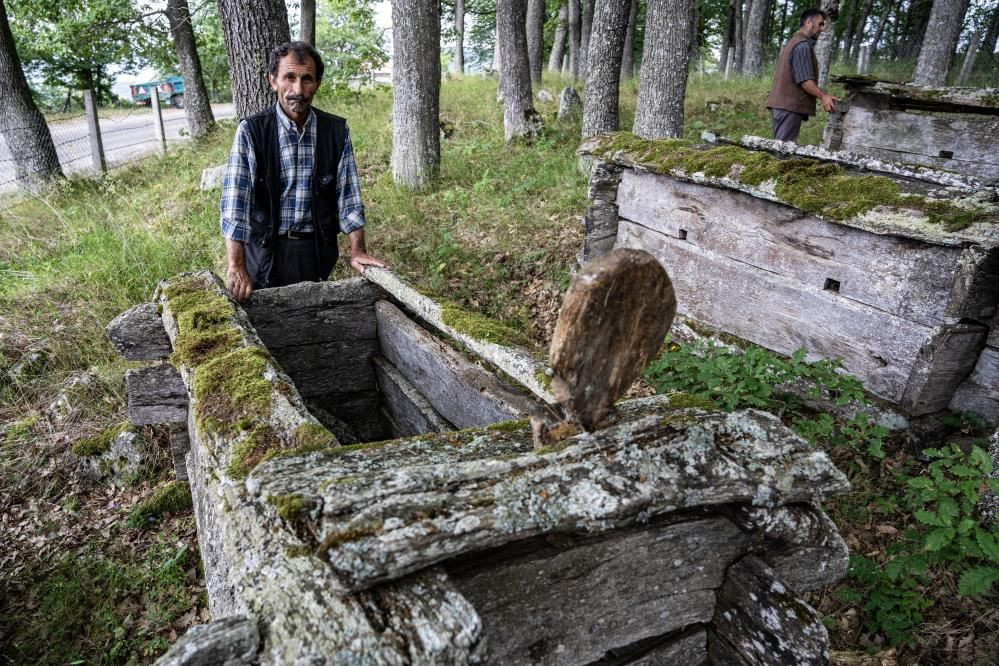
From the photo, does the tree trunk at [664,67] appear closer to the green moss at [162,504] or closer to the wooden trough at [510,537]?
the green moss at [162,504]

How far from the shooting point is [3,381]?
4.82 meters

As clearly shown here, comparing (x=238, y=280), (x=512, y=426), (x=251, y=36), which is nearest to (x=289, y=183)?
(x=238, y=280)

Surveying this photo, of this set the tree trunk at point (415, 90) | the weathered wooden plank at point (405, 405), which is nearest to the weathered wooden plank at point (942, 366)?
the weathered wooden plank at point (405, 405)

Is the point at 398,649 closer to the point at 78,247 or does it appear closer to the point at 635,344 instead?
the point at 635,344

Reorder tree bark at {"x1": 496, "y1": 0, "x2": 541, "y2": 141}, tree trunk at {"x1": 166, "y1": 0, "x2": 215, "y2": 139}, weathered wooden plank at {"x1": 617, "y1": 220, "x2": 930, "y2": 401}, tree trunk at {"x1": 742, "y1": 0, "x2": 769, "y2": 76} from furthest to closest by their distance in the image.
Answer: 1. tree trunk at {"x1": 742, "y1": 0, "x2": 769, "y2": 76}
2. tree trunk at {"x1": 166, "y1": 0, "x2": 215, "y2": 139}
3. tree bark at {"x1": 496, "y1": 0, "x2": 541, "y2": 141}
4. weathered wooden plank at {"x1": 617, "y1": 220, "x2": 930, "y2": 401}

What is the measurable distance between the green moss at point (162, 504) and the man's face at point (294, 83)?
243 centimetres

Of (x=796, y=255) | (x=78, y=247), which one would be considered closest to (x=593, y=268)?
(x=796, y=255)

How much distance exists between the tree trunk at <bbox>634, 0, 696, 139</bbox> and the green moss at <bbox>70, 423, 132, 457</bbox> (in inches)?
265

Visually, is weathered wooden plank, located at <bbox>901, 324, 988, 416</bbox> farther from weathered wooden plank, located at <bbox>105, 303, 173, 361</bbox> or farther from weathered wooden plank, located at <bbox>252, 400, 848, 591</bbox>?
weathered wooden plank, located at <bbox>105, 303, 173, 361</bbox>

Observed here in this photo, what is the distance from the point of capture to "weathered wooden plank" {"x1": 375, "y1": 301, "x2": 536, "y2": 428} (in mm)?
2455

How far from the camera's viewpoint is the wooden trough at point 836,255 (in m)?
3.37

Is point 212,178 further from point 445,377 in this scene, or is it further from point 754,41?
point 754,41

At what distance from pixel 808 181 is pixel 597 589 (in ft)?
10.9

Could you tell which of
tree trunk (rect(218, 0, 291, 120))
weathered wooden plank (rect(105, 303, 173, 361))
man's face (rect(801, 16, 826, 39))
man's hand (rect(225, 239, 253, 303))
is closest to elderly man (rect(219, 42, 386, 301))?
man's hand (rect(225, 239, 253, 303))
